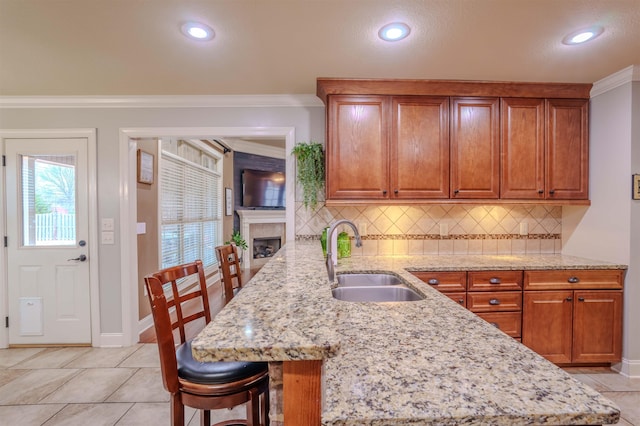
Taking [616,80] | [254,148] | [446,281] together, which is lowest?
[446,281]

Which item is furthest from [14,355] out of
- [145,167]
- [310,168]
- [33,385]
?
[310,168]

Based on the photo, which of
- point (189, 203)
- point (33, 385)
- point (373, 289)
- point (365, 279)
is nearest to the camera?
point (373, 289)

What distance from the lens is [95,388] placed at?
223 cm

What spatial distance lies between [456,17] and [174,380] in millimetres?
2269

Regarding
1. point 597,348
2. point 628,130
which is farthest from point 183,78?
point 597,348

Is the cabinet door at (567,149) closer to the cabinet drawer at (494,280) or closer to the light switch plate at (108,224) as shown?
the cabinet drawer at (494,280)

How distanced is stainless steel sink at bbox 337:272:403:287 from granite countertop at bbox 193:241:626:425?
0.97 m

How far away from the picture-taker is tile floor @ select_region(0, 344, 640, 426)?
1938mm

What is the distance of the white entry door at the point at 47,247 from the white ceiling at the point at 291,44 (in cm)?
63

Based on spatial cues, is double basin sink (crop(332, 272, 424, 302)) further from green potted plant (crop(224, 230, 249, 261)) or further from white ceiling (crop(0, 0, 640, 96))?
Result: green potted plant (crop(224, 230, 249, 261))

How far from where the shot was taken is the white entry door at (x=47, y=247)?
9.40ft

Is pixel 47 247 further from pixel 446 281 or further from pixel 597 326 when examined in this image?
pixel 597 326

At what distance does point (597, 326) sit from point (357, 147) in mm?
2418

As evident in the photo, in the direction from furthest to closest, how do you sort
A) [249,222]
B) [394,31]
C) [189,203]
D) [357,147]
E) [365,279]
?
[249,222]
[189,203]
[357,147]
[365,279]
[394,31]
